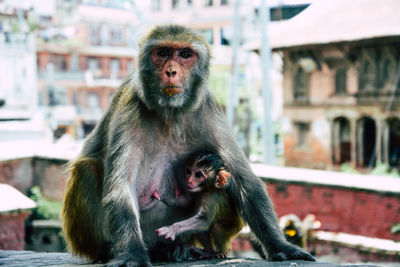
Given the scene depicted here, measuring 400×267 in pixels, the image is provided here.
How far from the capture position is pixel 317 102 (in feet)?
62.0

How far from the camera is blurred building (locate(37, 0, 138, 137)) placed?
101 feet

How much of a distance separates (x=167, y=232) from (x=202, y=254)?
36cm

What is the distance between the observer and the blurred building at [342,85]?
50.1ft

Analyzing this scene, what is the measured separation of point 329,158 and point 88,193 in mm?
16317

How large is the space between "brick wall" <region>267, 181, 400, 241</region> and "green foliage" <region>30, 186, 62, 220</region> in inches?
179

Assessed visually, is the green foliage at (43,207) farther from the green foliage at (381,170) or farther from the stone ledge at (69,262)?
the green foliage at (381,170)

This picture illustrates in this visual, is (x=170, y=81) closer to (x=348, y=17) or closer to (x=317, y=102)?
(x=348, y=17)

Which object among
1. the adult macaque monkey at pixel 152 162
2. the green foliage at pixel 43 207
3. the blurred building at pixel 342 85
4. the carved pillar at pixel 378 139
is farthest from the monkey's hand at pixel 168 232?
the carved pillar at pixel 378 139

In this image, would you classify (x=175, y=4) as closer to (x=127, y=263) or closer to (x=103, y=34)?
(x=103, y=34)

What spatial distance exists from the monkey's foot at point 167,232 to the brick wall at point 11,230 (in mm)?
4158

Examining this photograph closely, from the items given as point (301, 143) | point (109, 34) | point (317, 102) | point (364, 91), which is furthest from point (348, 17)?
point (109, 34)

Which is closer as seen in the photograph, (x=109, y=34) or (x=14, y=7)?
(x=14, y=7)

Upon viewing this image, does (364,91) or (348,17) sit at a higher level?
(348,17)

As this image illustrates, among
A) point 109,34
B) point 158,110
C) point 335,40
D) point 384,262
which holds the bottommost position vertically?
point 384,262
